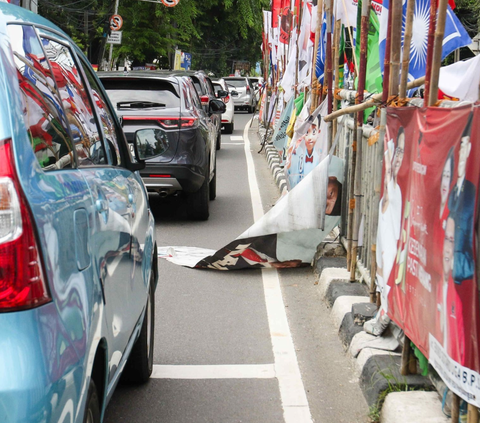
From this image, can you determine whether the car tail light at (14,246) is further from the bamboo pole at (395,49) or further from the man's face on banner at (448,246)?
the bamboo pole at (395,49)

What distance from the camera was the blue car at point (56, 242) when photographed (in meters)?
1.88

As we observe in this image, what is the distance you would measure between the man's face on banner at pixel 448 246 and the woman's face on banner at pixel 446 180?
0.12 metres

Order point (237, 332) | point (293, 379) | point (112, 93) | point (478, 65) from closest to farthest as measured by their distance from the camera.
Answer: point (478, 65)
point (293, 379)
point (237, 332)
point (112, 93)

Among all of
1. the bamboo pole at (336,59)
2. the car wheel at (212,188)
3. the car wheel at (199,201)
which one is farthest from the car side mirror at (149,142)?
the car wheel at (212,188)

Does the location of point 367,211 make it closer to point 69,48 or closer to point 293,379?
point 293,379

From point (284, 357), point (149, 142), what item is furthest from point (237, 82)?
point (149, 142)

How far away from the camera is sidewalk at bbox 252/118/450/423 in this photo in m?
3.64

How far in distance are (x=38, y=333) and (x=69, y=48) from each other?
1.75 m

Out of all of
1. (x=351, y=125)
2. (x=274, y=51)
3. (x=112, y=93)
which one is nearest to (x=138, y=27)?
(x=274, y=51)

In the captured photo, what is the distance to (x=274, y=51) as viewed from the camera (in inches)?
894

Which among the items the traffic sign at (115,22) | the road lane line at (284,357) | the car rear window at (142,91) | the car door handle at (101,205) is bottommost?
the road lane line at (284,357)

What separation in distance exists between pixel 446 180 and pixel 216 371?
210 cm

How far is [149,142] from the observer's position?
163 inches

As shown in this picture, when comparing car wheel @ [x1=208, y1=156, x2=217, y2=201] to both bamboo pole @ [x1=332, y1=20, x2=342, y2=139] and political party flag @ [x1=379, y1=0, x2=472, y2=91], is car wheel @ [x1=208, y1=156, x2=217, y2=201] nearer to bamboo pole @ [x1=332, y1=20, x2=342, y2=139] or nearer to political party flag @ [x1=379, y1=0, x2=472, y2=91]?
bamboo pole @ [x1=332, y1=20, x2=342, y2=139]
